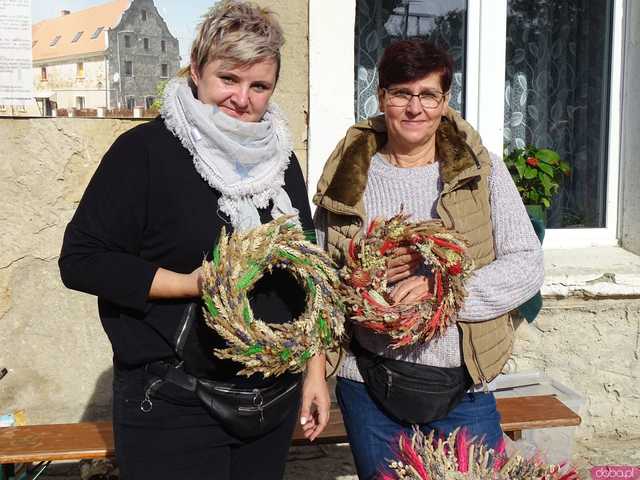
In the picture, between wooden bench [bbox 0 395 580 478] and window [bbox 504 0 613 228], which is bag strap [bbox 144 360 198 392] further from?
window [bbox 504 0 613 228]

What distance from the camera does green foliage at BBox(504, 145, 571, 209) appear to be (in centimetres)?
457

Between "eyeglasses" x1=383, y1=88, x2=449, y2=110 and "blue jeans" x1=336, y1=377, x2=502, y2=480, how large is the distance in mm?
921

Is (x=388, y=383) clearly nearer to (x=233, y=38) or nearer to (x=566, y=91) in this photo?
(x=233, y=38)

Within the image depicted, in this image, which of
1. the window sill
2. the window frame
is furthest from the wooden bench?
the window frame

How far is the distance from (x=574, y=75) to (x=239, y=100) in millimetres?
3612

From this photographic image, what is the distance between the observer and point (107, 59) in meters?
3.85

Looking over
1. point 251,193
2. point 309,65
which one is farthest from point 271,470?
point 309,65

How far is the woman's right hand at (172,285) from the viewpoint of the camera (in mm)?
1805

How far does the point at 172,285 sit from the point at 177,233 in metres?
0.14

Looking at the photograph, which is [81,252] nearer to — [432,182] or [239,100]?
[239,100]

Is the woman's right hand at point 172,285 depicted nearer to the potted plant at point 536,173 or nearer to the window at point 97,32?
the window at point 97,32

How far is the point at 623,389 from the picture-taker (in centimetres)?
441

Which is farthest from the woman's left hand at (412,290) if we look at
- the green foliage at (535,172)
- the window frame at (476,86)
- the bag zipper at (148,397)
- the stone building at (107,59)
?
the green foliage at (535,172)

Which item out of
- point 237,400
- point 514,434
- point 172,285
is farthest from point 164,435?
point 514,434
